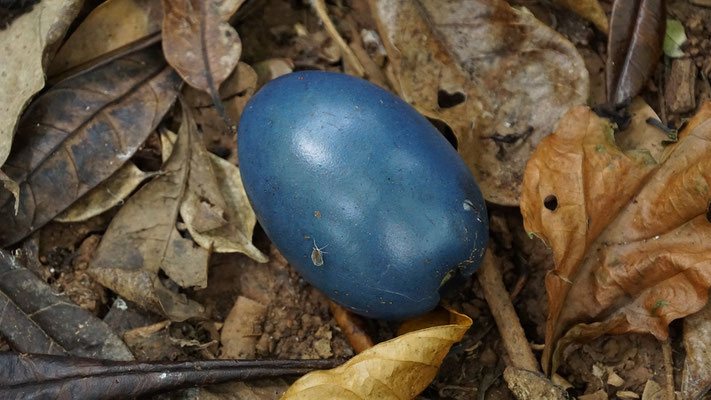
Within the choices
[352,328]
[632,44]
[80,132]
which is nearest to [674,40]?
[632,44]

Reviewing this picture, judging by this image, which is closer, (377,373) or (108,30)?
(377,373)

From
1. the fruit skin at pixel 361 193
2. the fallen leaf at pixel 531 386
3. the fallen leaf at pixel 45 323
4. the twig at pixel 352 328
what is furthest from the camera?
the twig at pixel 352 328

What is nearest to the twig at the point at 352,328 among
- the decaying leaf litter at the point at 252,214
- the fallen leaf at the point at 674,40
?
the decaying leaf litter at the point at 252,214

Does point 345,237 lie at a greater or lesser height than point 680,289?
greater

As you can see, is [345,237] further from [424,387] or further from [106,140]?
[106,140]

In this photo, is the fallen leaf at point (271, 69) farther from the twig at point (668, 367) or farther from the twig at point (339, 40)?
the twig at point (668, 367)

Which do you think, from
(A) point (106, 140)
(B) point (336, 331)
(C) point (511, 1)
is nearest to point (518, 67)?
(C) point (511, 1)

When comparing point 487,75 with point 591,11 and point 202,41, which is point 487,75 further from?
point 202,41
